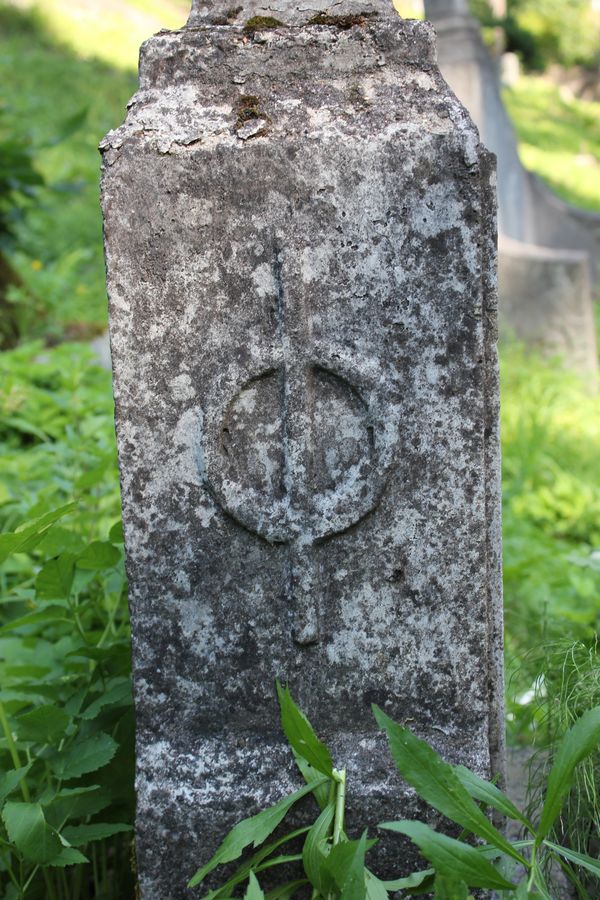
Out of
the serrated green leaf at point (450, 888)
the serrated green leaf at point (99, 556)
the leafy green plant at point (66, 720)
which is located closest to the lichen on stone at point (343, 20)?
the leafy green plant at point (66, 720)

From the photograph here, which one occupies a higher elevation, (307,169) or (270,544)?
(307,169)

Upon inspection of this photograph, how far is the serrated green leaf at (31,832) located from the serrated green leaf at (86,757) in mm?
87

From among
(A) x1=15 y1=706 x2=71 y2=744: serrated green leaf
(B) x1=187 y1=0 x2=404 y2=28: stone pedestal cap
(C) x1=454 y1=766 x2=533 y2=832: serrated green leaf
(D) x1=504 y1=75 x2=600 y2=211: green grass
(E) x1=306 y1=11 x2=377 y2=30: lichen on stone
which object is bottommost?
(C) x1=454 y1=766 x2=533 y2=832: serrated green leaf

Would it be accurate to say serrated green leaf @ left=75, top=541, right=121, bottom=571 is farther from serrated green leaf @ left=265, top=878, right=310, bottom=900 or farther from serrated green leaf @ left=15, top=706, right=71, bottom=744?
serrated green leaf @ left=265, top=878, right=310, bottom=900

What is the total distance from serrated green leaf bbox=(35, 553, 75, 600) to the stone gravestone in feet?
0.77

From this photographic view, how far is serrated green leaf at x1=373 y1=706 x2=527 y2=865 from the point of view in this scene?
1106mm

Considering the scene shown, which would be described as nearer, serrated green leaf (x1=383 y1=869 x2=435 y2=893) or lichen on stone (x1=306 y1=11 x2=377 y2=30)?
serrated green leaf (x1=383 y1=869 x2=435 y2=893)

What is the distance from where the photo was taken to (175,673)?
1448 mm

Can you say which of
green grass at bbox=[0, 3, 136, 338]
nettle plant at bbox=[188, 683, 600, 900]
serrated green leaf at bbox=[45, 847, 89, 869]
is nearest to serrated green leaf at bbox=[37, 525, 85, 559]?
serrated green leaf at bbox=[45, 847, 89, 869]

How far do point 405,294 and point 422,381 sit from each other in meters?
0.13

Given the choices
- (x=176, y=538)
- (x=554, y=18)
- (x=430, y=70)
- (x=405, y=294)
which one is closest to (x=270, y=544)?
(x=176, y=538)

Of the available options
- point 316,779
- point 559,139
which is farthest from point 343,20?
point 559,139

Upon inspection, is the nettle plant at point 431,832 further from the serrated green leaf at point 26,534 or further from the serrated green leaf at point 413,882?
the serrated green leaf at point 26,534

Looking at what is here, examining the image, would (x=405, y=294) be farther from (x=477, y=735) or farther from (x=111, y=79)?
(x=111, y=79)
